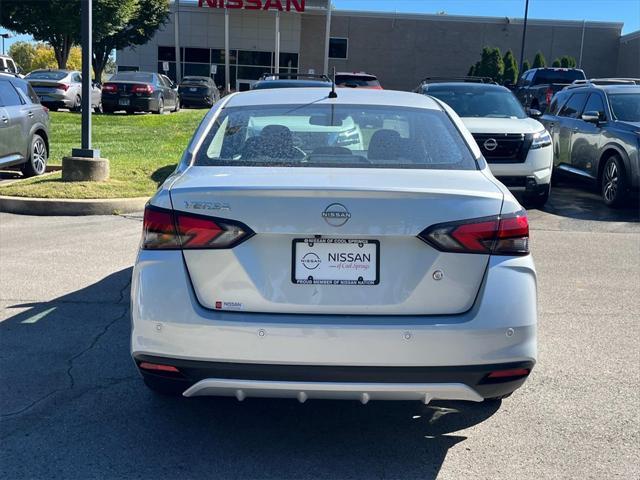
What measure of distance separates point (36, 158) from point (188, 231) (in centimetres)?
967

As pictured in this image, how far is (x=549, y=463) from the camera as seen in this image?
342cm

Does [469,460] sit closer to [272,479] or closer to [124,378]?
[272,479]

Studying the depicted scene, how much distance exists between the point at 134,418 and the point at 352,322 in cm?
152

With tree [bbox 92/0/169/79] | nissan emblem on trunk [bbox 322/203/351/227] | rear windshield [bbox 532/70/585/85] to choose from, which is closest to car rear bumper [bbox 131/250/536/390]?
nissan emblem on trunk [bbox 322/203/351/227]

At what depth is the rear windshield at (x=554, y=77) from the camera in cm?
2466

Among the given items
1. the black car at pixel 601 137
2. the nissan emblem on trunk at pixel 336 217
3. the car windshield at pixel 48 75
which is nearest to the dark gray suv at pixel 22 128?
the nissan emblem on trunk at pixel 336 217

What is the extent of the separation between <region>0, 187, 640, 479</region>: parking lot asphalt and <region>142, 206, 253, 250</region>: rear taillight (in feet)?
3.53

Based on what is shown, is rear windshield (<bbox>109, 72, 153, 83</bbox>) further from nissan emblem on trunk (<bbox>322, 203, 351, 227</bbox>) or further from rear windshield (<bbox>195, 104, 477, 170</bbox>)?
nissan emblem on trunk (<bbox>322, 203, 351, 227</bbox>)

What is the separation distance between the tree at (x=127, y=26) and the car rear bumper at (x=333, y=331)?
38.4 m

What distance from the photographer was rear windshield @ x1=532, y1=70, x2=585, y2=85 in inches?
971

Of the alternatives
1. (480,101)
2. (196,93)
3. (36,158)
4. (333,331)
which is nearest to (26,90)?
(36,158)

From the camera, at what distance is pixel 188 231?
3131 millimetres

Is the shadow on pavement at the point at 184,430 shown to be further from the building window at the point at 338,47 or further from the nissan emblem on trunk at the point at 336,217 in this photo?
the building window at the point at 338,47

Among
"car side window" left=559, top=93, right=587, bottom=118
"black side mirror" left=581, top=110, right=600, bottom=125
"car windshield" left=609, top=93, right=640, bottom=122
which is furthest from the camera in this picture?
"car side window" left=559, top=93, right=587, bottom=118
